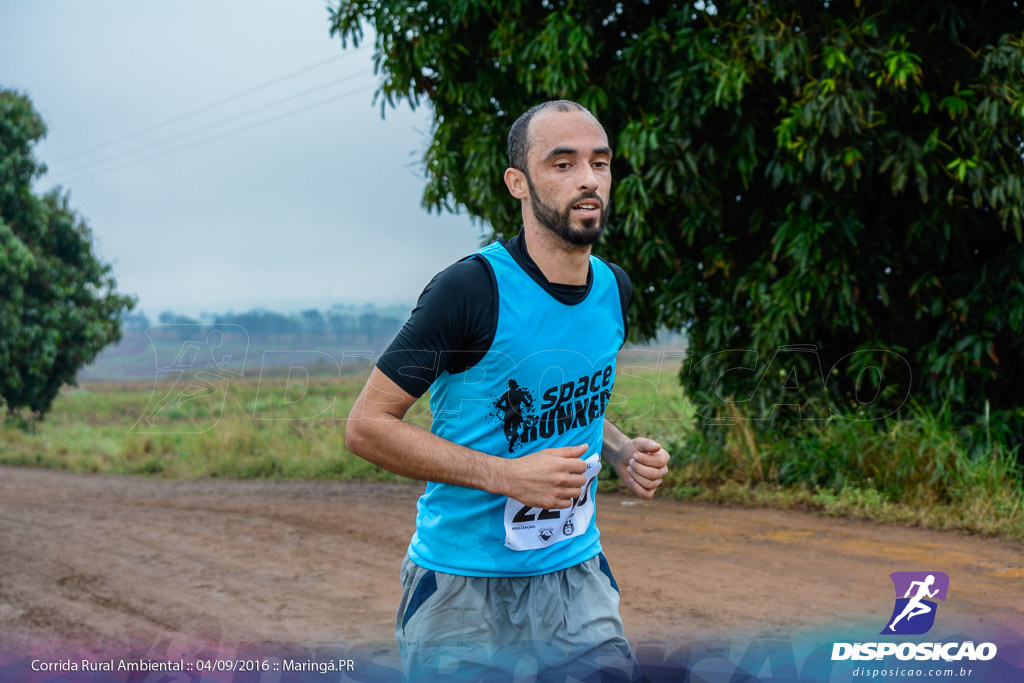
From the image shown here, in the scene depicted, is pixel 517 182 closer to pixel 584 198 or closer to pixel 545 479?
pixel 584 198

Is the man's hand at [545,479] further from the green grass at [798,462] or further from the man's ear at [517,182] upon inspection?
the green grass at [798,462]

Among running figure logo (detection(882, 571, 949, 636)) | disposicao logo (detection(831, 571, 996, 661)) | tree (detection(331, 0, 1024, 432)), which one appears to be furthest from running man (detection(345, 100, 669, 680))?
tree (detection(331, 0, 1024, 432))

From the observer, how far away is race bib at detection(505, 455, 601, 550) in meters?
2.35

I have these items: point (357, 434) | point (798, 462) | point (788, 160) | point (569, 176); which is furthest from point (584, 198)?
point (798, 462)

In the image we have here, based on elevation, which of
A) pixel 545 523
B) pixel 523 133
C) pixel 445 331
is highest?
pixel 523 133

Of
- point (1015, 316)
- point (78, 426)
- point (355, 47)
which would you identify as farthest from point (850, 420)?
point (78, 426)

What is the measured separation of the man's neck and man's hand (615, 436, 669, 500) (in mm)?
Answer: 517

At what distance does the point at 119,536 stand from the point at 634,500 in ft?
15.3

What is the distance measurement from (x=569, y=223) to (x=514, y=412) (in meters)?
0.52

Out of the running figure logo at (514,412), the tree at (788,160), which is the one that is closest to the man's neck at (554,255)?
the running figure logo at (514,412)

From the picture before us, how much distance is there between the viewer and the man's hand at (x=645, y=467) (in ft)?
8.20

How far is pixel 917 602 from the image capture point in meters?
5.03

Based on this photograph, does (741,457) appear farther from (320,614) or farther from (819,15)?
(320,614)

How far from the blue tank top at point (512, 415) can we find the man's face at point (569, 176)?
0.17 m
